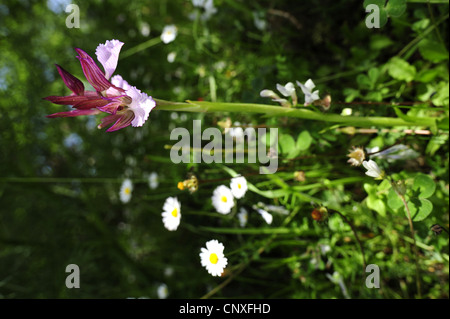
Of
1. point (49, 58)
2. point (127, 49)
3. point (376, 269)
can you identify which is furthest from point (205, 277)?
point (49, 58)

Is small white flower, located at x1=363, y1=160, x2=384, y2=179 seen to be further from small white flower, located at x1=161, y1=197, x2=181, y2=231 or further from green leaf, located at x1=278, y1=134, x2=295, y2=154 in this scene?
small white flower, located at x1=161, y1=197, x2=181, y2=231

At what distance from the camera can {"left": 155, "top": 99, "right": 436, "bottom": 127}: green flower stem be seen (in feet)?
1.92

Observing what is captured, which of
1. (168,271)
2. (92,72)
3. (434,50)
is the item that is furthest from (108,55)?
(168,271)

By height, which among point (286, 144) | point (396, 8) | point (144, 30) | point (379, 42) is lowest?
point (286, 144)

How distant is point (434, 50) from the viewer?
823 mm

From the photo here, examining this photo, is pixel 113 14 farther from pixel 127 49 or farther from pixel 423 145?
pixel 423 145

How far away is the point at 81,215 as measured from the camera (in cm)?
155

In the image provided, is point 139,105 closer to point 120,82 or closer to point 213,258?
point 120,82

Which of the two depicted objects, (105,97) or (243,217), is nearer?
(105,97)

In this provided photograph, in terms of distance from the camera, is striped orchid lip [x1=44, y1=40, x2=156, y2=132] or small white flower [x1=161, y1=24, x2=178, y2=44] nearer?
striped orchid lip [x1=44, y1=40, x2=156, y2=132]

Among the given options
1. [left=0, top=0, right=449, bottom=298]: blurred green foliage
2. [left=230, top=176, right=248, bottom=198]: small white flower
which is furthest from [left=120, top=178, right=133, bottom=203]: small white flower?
[left=230, top=176, right=248, bottom=198]: small white flower

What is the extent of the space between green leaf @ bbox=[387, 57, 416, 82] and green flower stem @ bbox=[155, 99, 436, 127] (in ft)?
0.64

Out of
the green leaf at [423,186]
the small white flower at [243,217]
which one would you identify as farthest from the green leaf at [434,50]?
the small white flower at [243,217]

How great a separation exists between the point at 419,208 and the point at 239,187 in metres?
0.40
